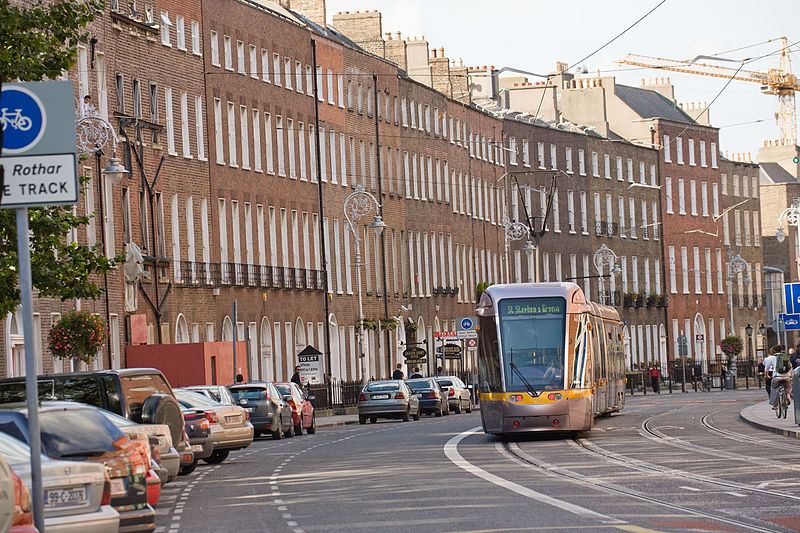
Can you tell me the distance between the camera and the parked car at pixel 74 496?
A: 15.2 m

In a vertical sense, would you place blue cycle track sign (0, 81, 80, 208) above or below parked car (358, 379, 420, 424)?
above

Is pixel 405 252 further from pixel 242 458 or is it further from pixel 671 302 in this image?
pixel 242 458

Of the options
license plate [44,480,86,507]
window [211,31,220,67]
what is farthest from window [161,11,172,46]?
license plate [44,480,86,507]

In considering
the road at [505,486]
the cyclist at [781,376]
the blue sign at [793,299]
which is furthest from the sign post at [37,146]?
the blue sign at [793,299]

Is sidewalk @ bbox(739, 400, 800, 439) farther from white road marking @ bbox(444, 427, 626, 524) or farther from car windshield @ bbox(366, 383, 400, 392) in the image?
car windshield @ bbox(366, 383, 400, 392)

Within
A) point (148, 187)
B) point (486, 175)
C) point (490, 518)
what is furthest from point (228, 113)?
point (490, 518)

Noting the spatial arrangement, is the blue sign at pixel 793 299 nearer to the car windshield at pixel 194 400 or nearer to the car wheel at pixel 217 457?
the car wheel at pixel 217 457

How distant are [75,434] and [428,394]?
48816mm

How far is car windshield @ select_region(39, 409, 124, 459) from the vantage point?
16.4 m

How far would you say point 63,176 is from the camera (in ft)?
49.1

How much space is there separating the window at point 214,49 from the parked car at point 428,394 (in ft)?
46.2

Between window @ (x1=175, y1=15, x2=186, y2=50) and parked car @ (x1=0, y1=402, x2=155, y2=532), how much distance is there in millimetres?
48394

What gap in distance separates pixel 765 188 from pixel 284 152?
81410 millimetres

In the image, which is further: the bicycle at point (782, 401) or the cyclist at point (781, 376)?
the cyclist at point (781, 376)
